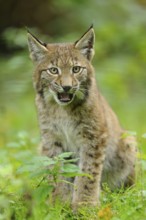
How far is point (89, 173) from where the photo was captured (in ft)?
22.4

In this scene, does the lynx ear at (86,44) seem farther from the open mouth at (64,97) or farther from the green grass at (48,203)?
the green grass at (48,203)

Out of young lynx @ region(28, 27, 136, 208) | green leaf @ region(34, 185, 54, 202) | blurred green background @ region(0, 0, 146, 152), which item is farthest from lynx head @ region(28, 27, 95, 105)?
blurred green background @ region(0, 0, 146, 152)

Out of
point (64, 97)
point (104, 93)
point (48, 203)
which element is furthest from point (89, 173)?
point (104, 93)

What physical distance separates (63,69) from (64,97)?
0.22 meters

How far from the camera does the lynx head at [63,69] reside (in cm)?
666

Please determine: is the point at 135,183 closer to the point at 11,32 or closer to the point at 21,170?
the point at 21,170

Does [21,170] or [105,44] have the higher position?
[105,44]

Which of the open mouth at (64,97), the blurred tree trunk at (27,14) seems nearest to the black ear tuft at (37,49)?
the open mouth at (64,97)

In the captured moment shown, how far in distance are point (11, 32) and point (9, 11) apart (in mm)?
2955

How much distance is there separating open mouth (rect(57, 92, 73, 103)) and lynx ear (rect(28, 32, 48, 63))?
434 mm

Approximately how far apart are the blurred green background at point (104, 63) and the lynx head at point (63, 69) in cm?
265

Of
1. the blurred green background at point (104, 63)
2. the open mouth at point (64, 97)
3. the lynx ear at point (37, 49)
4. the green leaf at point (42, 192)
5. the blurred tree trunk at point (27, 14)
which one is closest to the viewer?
the green leaf at point (42, 192)

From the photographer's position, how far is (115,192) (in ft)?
22.6

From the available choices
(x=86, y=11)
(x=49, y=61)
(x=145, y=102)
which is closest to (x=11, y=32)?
(x=86, y=11)
